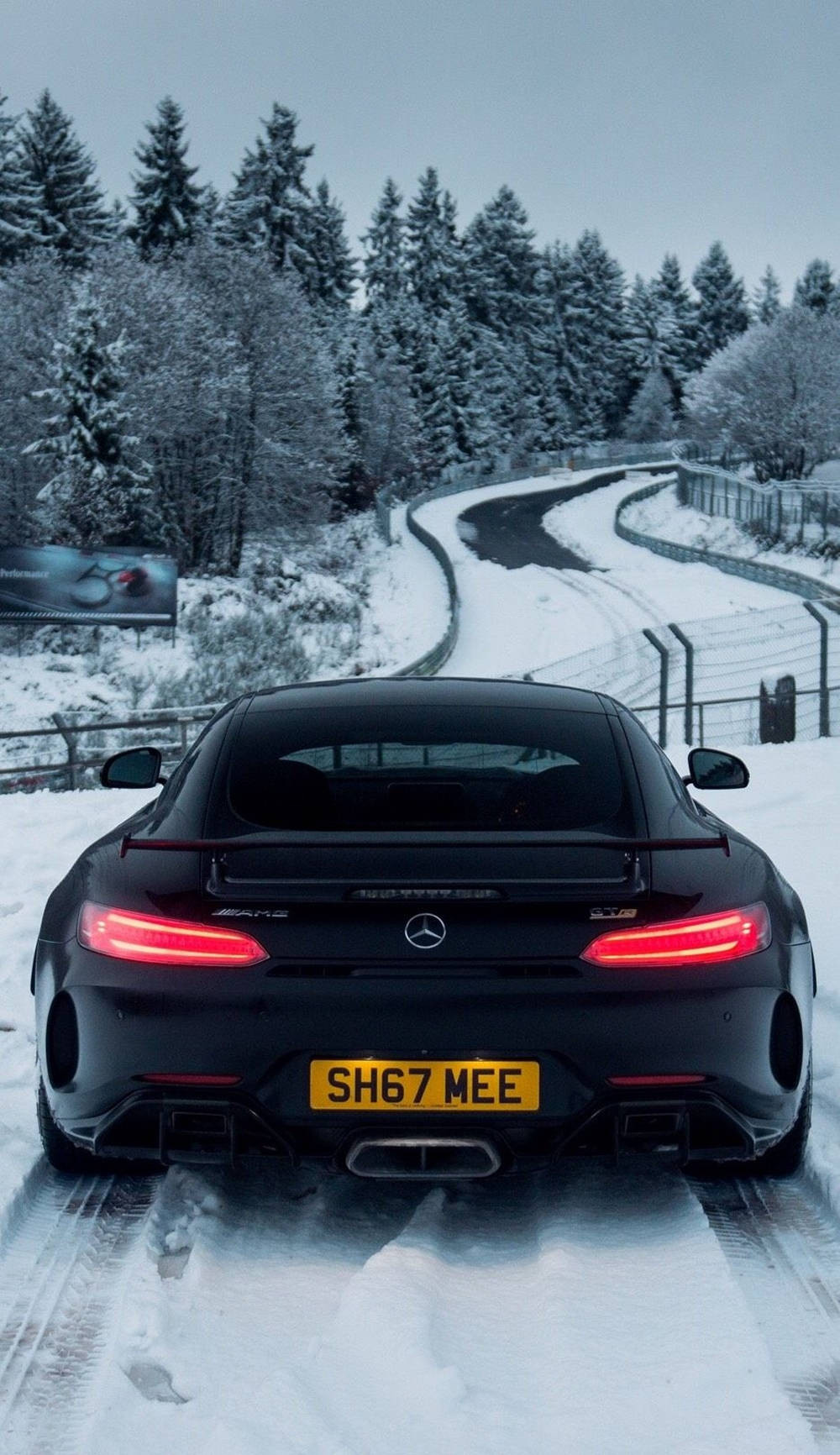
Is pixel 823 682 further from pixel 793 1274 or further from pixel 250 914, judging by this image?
pixel 250 914

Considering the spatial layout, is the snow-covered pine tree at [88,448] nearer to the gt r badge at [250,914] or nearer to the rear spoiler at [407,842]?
the rear spoiler at [407,842]

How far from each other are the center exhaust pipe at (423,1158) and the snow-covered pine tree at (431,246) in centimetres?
9689

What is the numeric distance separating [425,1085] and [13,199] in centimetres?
6464

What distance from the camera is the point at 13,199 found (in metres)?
61.4

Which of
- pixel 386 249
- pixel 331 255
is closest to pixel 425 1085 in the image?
pixel 331 255

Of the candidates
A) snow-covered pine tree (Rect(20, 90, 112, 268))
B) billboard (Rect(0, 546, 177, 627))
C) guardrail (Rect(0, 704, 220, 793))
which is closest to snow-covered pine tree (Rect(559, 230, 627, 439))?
snow-covered pine tree (Rect(20, 90, 112, 268))

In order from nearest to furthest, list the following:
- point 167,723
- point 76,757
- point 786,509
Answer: point 76,757, point 167,723, point 786,509

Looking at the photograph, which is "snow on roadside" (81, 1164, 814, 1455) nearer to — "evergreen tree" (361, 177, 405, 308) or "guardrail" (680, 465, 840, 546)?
"guardrail" (680, 465, 840, 546)

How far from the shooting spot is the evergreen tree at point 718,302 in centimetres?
12025

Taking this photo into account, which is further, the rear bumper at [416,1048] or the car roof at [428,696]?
the car roof at [428,696]

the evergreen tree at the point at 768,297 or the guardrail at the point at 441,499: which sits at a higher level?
the evergreen tree at the point at 768,297

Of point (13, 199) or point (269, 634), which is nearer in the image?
point (269, 634)

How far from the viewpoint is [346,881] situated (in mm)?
3367

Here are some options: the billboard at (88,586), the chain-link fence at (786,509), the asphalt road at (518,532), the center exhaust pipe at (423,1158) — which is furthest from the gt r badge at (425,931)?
the asphalt road at (518,532)
